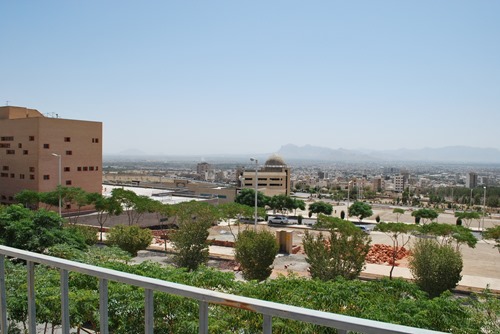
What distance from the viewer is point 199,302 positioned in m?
1.97

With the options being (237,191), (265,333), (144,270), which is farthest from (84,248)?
(237,191)

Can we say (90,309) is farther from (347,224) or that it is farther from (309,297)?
(347,224)

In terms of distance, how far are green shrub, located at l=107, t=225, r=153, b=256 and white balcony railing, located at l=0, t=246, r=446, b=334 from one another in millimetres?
21513

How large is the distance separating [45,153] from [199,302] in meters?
36.7

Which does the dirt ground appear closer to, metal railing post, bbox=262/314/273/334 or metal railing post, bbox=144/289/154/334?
metal railing post, bbox=144/289/154/334

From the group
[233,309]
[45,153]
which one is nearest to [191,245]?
[233,309]

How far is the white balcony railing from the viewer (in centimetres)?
164

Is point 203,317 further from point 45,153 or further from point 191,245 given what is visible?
point 45,153

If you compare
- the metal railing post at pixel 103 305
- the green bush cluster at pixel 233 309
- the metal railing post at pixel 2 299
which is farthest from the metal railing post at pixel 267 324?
the green bush cluster at pixel 233 309

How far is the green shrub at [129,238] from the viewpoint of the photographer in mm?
23516

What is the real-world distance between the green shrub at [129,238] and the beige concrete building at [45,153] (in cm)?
1278

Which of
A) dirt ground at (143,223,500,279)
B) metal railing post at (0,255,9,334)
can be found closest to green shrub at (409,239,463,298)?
dirt ground at (143,223,500,279)

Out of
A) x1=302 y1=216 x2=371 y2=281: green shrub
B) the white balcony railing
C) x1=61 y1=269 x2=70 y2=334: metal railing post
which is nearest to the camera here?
the white balcony railing

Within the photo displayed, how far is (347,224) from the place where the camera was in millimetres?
21734
